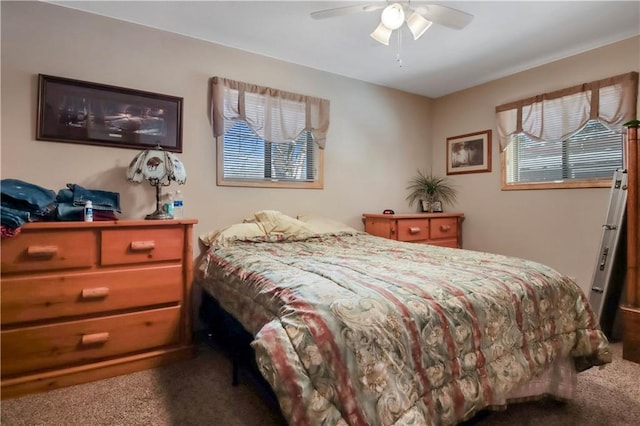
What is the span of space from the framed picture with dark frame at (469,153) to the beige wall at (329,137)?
0.29ft

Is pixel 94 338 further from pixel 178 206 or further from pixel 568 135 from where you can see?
pixel 568 135

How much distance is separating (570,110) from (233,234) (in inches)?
125

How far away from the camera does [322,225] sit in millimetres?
3094

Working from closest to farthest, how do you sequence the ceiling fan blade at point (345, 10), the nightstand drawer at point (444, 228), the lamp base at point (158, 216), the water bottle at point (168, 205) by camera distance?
the ceiling fan blade at point (345, 10) → the lamp base at point (158, 216) → the water bottle at point (168, 205) → the nightstand drawer at point (444, 228)

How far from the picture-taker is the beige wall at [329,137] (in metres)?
2.23

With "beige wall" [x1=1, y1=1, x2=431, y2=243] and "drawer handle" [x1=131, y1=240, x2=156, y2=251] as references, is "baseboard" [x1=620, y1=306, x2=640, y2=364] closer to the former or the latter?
"beige wall" [x1=1, y1=1, x2=431, y2=243]

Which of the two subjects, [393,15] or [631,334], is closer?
[393,15]

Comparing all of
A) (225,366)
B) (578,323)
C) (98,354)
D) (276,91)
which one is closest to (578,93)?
(578,323)

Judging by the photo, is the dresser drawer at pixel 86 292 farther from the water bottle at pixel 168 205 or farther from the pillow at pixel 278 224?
the pillow at pixel 278 224

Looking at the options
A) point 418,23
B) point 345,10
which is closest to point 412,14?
point 418,23

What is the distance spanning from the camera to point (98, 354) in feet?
6.38

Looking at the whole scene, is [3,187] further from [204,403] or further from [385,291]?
[385,291]

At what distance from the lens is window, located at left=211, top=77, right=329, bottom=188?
2900 millimetres

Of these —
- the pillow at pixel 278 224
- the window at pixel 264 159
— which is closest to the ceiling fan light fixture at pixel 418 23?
the window at pixel 264 159
